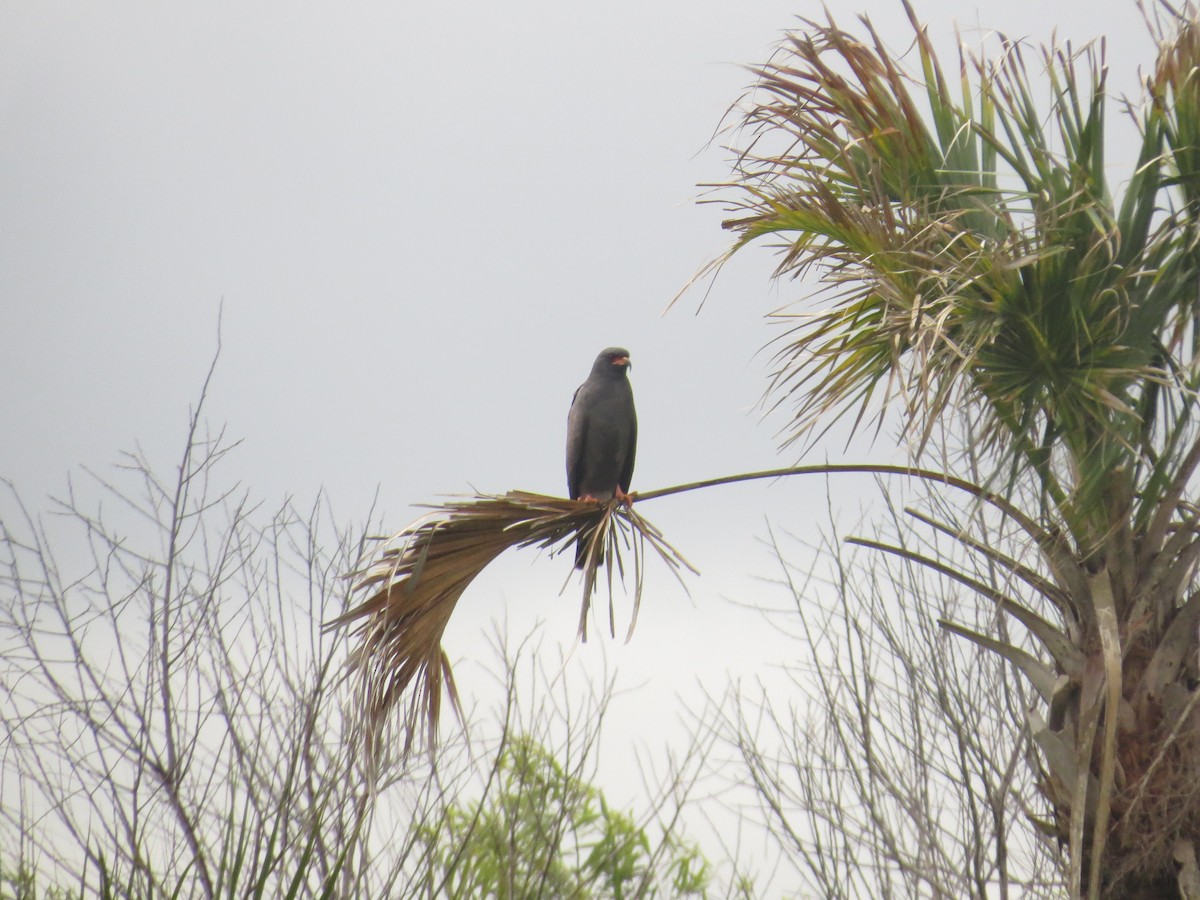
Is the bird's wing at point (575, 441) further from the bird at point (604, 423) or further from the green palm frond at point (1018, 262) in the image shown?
the green palm frond at point (1018, 262)

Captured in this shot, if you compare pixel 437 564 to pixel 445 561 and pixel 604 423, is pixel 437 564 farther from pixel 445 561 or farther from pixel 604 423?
pixel 604 423

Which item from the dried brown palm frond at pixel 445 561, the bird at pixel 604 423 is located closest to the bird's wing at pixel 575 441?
the bird at pixel 604 423

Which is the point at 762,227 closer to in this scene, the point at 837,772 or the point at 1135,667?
the point at 1135,667

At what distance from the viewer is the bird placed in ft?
24.4

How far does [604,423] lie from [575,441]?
10.3 inches

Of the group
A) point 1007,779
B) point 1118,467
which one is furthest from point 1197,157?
point 1007,779

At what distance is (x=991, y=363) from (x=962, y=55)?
114cm

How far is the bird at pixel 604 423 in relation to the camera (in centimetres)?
743

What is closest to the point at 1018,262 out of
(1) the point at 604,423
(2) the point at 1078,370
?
(2) the point at 1078,370

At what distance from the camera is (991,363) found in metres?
3.96

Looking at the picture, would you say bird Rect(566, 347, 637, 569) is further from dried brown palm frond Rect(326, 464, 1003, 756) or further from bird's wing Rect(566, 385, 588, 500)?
dried brown palm frond Rect(326, 464, 1003, 756)

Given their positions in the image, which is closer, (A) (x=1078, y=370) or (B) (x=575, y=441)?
(A) (x=1078, y=370)

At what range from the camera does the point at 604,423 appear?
742 centimetres

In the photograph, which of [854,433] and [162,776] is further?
[162,776]
